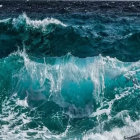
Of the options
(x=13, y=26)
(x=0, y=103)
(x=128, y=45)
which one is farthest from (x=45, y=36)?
(x=0, y=103)

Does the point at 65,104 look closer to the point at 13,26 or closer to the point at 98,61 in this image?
the point at 98,61

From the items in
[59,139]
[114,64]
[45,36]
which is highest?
[45,36]

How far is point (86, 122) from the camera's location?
5824 mm

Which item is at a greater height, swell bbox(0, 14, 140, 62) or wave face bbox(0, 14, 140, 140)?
swell bbox(0, 14, 140, 62)

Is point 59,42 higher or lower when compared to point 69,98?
higher

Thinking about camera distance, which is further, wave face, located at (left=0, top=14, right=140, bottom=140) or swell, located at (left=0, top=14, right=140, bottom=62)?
swell, located at (left=0, top=14, right=140, bottom=62)

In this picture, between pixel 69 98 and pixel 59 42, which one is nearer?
pixel 69 98

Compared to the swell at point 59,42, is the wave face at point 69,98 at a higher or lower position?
lower

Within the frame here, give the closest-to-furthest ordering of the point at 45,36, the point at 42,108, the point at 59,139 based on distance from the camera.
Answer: the point at 59,139 < the point at 42,108 < the point at 45,36

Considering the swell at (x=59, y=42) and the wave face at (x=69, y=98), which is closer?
the wave face at (x=69, y=98)

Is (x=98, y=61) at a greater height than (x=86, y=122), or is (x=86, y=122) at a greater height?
A: (x=98, y=61)

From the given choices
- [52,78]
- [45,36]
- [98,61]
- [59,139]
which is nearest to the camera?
[59,139]

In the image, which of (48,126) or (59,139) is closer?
(59,139)

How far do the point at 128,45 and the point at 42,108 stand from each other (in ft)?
19.4
